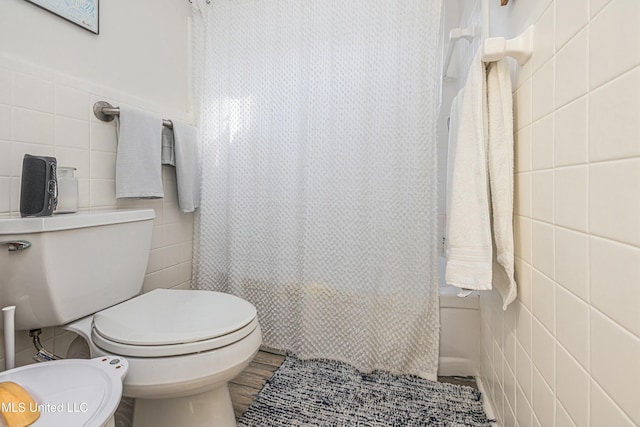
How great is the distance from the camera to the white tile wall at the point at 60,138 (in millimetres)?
928

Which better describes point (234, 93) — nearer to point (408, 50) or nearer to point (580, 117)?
point (408, 50)

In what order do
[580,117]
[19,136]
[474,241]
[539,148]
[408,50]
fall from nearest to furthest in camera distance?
[580,117], [539,148], [474,241], [19,136], [408,50]

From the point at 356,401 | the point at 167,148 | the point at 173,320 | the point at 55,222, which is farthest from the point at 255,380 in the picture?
the point at 167,148

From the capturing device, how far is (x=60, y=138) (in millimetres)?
1056

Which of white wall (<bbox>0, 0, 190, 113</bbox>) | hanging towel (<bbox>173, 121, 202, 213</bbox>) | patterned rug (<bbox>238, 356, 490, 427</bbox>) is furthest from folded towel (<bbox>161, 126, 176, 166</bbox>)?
patterned rug (<bbox>238, 356, 490, 427</bbox>)

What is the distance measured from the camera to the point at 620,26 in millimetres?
440

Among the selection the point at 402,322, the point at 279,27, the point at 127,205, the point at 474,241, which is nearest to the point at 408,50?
the point at 279,27

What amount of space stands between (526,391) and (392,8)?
1.40 meters

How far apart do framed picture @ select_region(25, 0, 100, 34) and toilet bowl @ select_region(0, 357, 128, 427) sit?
109 cm

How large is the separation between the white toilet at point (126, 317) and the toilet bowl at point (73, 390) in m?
0.10

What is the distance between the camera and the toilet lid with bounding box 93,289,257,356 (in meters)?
0.79

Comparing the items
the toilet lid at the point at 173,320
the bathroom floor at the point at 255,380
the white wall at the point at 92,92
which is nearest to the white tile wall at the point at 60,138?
the white wall at the point at 92,92

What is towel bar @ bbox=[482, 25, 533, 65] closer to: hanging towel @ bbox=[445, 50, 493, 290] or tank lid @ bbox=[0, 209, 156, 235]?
hanging towel @ bbox=[445, 50, 493, 290]

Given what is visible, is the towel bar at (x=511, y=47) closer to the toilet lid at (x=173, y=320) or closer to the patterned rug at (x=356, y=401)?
the toilet lid at (x=173, y=320)
